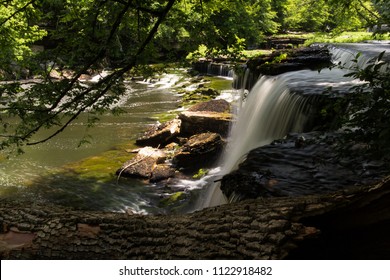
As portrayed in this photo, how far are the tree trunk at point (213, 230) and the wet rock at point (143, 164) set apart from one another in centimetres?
681

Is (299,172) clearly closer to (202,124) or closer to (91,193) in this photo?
(91,193)

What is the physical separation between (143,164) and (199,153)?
1743 mm

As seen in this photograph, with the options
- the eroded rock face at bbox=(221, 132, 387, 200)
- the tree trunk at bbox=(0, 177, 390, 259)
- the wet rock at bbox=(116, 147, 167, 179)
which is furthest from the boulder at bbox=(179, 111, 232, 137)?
the tree trunk at bbox=(0, 177, 390, 259)

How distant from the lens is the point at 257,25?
31.6 meters

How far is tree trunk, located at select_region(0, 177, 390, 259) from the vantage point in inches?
89.0

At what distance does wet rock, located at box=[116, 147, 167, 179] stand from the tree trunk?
6.81m

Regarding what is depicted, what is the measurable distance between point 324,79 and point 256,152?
189 inches

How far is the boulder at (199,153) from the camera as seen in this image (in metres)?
10.8

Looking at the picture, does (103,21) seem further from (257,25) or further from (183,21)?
(257,25)

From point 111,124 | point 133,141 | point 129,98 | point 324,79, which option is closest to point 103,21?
point 324,79

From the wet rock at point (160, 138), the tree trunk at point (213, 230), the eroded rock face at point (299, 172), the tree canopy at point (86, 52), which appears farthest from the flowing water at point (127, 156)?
the tree trunk at point (213, 230)

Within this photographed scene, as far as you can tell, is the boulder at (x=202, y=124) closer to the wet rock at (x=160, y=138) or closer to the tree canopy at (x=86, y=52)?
the wet rock at (x=160, y=138)

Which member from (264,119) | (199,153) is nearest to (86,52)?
(264,119)

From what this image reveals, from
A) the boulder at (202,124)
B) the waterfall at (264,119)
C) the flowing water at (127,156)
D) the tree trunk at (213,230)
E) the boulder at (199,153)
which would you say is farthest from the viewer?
the boulder at (202,124)
